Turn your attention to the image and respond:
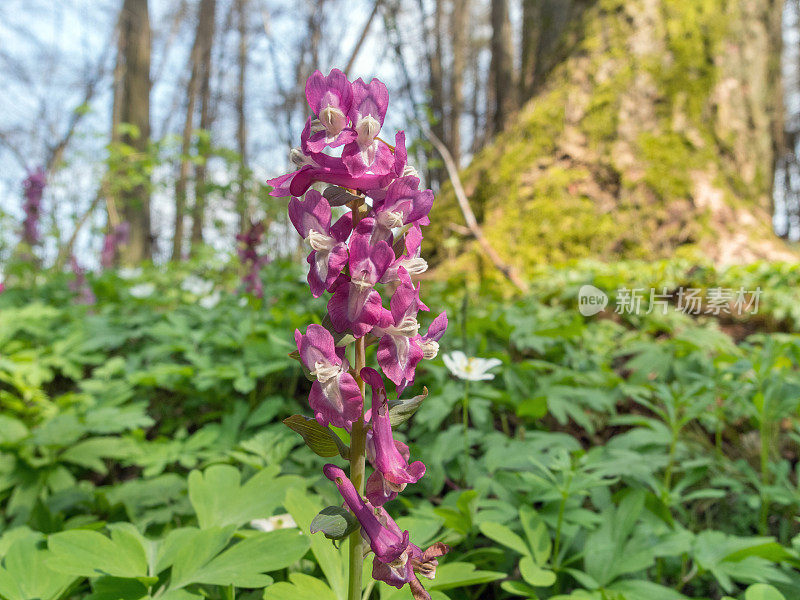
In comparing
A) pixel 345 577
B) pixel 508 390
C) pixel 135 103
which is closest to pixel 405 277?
pixel 345 577

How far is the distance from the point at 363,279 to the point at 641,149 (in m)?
4.57

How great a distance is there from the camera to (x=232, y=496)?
1.33 meters

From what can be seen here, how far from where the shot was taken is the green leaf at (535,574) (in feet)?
3.80

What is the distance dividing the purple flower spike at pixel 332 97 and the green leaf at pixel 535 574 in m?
1.11

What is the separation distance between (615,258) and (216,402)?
11.7 ft

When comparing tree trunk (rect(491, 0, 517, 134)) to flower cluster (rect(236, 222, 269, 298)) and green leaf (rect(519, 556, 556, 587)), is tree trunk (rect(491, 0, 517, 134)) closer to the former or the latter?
flower cluster (rect(236, 222, 269, 298))

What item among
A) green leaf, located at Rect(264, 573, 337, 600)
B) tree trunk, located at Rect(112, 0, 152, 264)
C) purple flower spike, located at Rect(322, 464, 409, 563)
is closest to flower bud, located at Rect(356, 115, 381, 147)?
purple flower spike, located at Rect(322, 464, 409, 563)

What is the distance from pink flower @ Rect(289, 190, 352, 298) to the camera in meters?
0.81

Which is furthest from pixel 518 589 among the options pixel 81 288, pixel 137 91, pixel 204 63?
pixel 204 63

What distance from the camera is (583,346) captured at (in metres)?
2.86

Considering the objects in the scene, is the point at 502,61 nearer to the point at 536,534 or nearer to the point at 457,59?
the point at 457,59

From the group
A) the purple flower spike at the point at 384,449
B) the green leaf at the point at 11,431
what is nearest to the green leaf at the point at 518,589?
the purple flower spike at the point at 384,449

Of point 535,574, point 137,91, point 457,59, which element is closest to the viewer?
point 535,574

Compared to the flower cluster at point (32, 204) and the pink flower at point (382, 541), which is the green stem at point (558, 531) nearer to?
the pink flower at point (382, 541)
